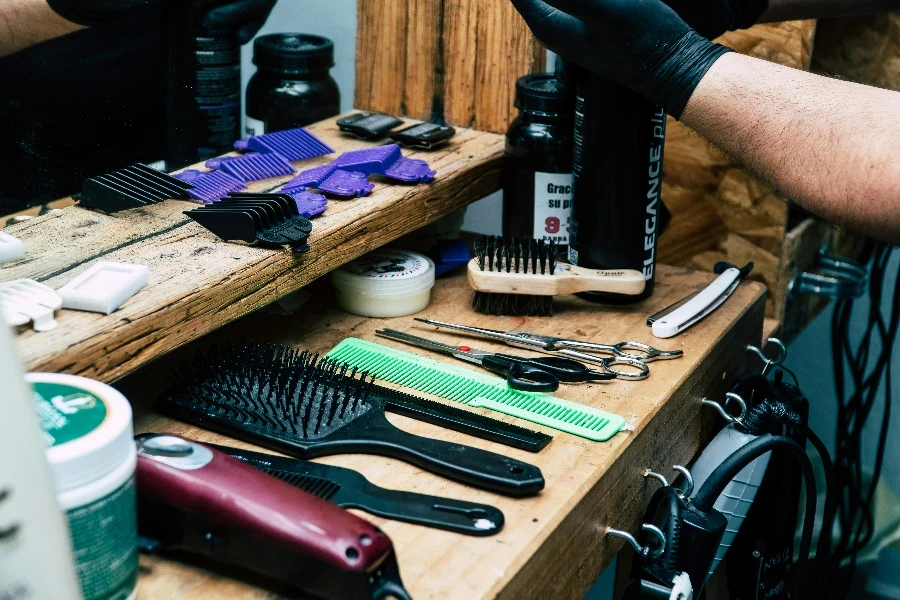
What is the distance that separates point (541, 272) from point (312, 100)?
0.42 metres

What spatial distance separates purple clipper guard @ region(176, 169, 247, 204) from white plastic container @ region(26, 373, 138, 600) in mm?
388

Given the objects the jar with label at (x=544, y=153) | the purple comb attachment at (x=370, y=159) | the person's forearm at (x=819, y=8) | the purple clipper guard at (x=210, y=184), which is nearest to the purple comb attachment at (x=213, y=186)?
the purple clipper guard at (x=210, y=184)

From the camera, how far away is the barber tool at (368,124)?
3.60 ft

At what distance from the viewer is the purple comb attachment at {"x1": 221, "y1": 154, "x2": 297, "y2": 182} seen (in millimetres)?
957

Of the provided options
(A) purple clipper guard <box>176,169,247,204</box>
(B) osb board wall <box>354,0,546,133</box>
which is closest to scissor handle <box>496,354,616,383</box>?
(A) purple clipper guard <box>176,169,247,204</box>

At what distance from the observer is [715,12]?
953 mm

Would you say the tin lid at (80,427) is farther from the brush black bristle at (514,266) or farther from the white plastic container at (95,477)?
the brush black bristle at (514,266)

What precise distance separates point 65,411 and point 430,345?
1.39 ft

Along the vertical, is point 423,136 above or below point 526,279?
above

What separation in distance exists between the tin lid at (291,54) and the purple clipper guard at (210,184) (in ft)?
0.71

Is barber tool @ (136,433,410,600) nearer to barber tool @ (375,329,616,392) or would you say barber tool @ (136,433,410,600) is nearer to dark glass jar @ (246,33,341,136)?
barber tool @ (375,329,616,392)

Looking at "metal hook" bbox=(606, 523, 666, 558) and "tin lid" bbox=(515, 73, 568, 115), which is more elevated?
"tin lid" bbox=(515, 73, 568, 115)

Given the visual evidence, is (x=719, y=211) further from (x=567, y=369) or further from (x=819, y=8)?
(x=567, y=369)

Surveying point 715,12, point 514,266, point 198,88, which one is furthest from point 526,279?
point 198,88
